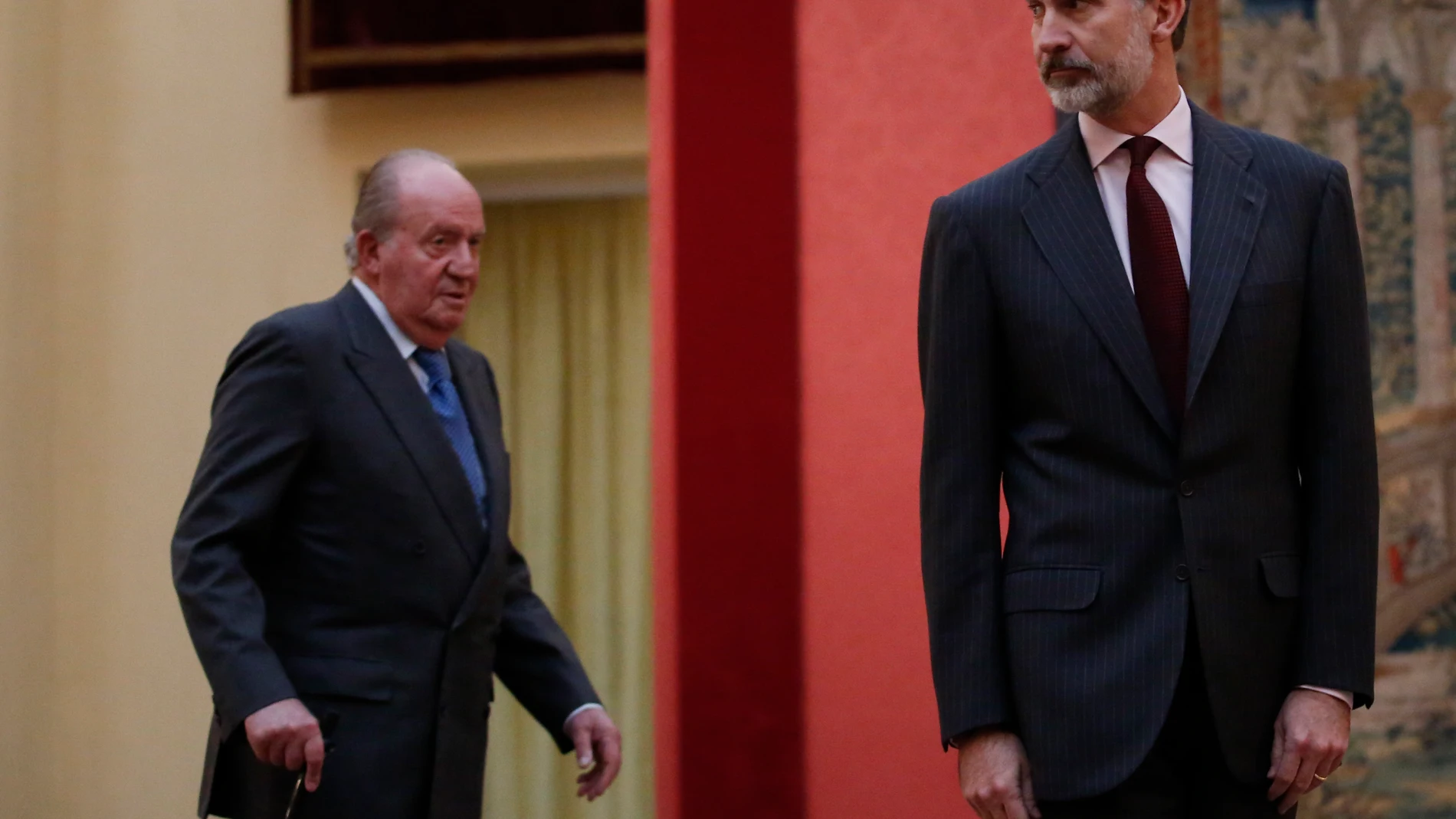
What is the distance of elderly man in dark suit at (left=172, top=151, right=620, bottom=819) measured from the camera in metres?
3.00

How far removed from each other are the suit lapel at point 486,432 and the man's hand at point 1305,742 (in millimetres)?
1613

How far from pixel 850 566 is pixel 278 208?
2.52 meters

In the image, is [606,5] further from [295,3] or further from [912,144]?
[912,144]

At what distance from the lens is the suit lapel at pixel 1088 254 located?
2.18 metres

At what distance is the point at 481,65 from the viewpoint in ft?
17.1

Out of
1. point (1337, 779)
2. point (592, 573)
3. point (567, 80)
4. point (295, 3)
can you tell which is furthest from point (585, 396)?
point (1337, 779)

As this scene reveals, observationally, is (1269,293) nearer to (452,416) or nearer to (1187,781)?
(1187,781)

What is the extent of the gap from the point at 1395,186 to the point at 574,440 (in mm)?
2618

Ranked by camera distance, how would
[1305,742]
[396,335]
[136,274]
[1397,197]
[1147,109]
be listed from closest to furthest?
[1305,742] < [1147,109] < [396,335] < [1397,197] < [136,274]

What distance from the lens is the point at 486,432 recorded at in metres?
3.48

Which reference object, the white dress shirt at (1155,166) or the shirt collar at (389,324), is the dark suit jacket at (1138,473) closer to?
the white dress shirt at (1155,166)

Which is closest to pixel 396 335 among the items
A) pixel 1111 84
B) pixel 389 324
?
pixel 389 324

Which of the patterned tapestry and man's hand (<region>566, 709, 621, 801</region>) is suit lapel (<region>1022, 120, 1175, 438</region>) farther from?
the patterned tapestry

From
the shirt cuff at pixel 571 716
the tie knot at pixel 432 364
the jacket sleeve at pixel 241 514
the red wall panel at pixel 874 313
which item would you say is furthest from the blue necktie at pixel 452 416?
the red wall panel at pixel 874 313
